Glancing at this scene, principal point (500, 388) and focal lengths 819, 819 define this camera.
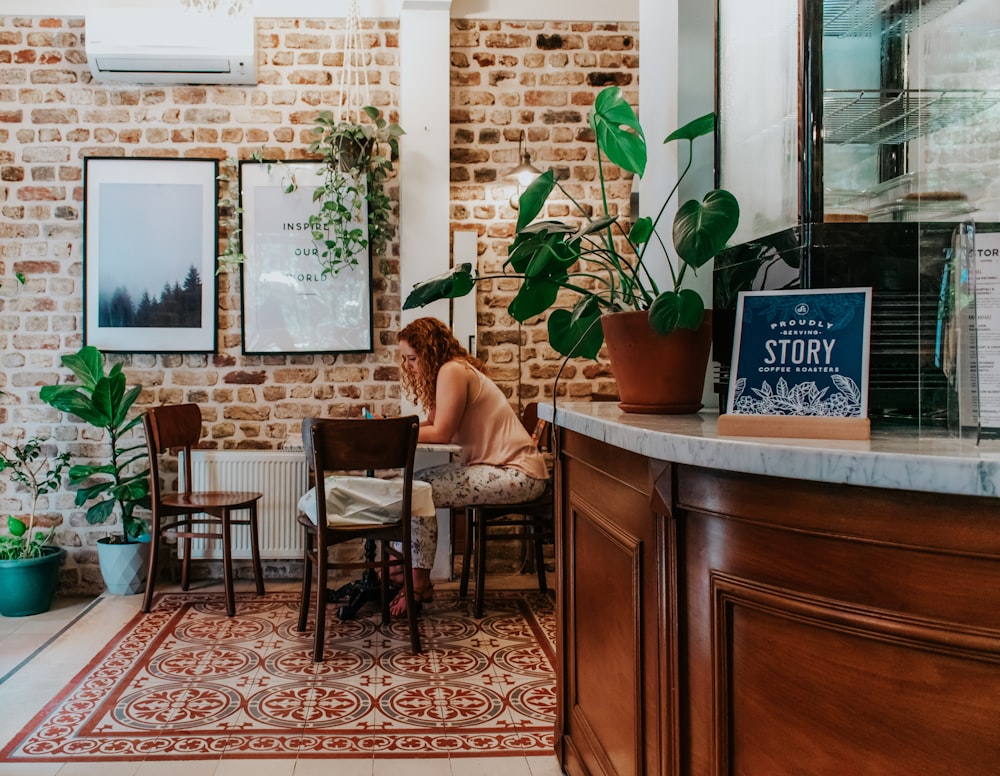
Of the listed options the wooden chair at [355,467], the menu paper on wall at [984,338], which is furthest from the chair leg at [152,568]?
the menu paper on wall at [984,338]

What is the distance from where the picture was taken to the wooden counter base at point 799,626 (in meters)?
1.04

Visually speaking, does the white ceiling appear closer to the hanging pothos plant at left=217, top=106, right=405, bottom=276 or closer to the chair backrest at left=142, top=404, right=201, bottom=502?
the hanging pothos plant at left=217, top=106, right=405, bottom=276

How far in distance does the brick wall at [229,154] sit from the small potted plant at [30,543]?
0.30 feet

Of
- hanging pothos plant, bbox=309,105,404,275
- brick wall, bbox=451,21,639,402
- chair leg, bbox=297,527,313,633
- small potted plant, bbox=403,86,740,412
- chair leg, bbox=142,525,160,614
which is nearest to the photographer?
small potted plant, bbox=403,86,740,412

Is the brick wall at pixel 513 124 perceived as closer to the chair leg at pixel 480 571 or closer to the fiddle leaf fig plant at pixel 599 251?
the chair leg at pixel 480 571

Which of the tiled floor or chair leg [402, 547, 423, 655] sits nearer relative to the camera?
the tiled floor

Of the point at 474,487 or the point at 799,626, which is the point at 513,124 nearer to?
the point at 474,487

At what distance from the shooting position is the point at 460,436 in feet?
13.4

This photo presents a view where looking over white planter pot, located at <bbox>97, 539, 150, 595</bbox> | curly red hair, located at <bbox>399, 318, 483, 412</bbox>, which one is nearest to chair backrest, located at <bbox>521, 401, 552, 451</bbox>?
curly red hair, located at <bbox>399, 318, 483, 412</bbox>

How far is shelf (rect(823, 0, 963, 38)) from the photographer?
1.79 m

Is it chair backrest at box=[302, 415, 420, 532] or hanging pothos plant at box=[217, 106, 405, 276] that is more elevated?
hanging pothos plant at box=[217, 106, 405, 276]

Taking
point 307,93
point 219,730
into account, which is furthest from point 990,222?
point 307,93

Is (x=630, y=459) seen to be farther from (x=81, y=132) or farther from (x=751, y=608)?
(x=81, y=132)

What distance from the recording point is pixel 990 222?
54.0 inches
